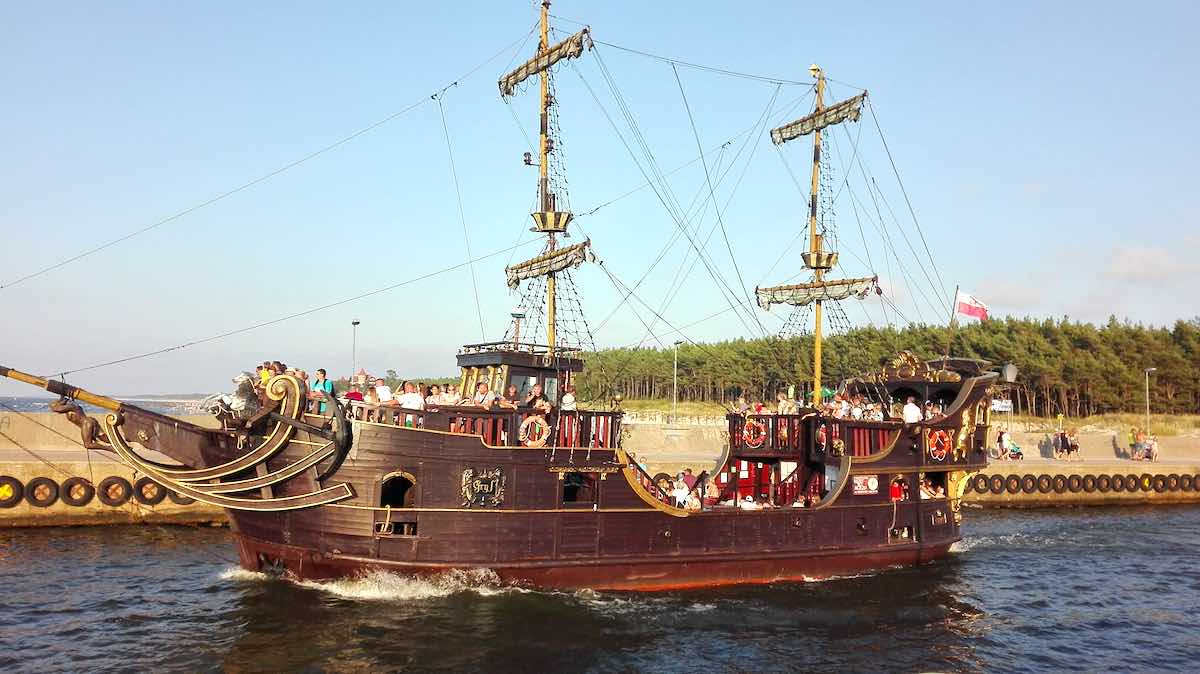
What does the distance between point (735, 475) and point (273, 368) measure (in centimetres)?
1097

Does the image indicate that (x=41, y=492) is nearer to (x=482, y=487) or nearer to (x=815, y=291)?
(x=482, y=487)

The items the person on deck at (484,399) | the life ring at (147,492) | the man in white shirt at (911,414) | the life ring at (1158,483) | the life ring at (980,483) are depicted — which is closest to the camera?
the person on deck at (484,399)

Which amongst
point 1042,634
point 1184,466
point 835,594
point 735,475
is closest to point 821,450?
point 735,475

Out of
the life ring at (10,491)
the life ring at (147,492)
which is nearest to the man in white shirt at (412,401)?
the life ring at (147,492)

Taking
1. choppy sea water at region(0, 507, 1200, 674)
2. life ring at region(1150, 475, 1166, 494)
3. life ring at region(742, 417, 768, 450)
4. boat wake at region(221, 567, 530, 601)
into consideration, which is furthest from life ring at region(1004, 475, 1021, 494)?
boat wake at region(221, 567, 530, 601)

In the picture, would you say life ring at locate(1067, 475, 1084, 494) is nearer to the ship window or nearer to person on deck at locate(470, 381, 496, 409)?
person on deck at locate(470, 381, 496, 409)

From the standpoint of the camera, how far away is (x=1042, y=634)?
1633 cm

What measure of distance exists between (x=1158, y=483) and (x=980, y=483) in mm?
9333

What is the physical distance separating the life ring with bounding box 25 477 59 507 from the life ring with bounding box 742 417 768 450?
17558 mm

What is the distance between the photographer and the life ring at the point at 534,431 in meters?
16.3

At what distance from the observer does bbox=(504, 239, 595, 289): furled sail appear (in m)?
20.8

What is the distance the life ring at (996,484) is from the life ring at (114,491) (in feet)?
99.0

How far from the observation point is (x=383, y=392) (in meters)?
16.3

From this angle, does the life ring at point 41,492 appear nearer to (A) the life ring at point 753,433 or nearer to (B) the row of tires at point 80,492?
(B) the row of tires at point 80,492
